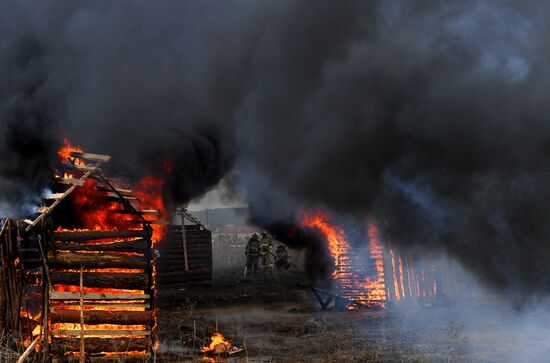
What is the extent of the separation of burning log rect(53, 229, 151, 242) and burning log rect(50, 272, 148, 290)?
0.63m

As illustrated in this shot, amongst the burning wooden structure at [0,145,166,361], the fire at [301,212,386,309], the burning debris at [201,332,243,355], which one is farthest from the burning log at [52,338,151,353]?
the fire at [301,212,386,309]

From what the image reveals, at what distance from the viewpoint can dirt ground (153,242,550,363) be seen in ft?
29.0

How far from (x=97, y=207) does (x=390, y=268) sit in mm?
9488

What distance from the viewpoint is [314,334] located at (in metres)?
11.1

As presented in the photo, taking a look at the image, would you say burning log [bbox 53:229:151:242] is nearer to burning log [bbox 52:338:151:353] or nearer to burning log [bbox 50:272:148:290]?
burning log [bbox 50:272:148:290]

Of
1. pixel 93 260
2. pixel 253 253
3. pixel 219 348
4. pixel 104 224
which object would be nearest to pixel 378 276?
pixel 219 348

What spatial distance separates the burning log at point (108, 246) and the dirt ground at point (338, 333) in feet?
7.28

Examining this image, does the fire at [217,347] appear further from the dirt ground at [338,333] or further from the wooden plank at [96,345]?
the wooden plank at [96,345]

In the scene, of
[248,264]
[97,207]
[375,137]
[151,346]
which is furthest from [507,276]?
[248,264]

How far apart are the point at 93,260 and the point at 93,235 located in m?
0.46

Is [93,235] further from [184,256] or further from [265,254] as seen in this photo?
[265,254]

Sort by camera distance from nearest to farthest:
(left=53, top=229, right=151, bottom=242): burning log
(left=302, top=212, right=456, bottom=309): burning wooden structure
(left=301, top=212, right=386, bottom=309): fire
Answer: (left=53, top=229, right=151, bottom=242): burning log < (left=302, top=212, right=456, bottom=309): burning wooden structure < (left=301, top=212, right=386, bottom=309): fire

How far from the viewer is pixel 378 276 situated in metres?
15.0

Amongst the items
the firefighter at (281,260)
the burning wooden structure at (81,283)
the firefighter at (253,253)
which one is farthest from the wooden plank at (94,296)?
the firefighter at (281,260)
